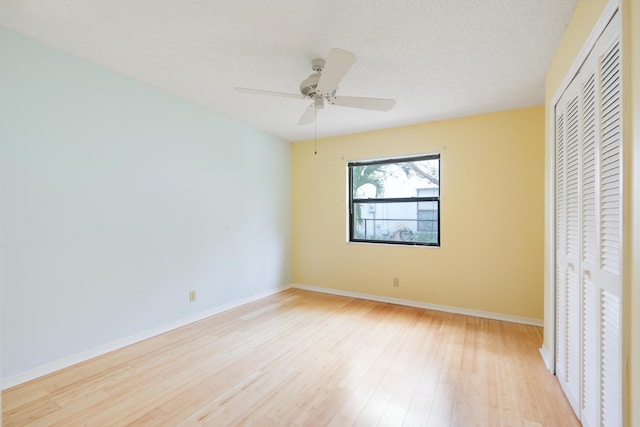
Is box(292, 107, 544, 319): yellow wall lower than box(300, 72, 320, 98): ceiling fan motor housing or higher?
lower

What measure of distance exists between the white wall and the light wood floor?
1.12 ft

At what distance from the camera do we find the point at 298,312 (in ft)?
11.9

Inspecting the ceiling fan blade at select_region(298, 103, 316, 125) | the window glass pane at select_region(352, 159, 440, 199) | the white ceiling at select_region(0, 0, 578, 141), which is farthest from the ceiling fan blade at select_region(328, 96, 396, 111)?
the window glass pane at select_region(352, 159, 440, 199)

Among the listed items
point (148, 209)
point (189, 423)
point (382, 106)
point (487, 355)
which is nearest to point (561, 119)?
point (382, 106)

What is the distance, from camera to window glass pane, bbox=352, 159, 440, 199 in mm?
3922

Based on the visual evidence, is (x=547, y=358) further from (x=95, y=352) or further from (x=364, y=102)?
(x=95, y=352)

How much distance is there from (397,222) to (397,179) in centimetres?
62

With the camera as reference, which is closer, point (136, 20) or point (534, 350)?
point (136, 20)

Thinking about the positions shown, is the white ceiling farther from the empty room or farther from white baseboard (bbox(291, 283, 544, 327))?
white baseboard (bbox(291, 283, 544, 327))

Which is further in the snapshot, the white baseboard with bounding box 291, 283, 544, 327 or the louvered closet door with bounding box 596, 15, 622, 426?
the white baseboard with bounding box 291, 283, 544, 327

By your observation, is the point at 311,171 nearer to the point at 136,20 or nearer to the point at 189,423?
the point at 136,20

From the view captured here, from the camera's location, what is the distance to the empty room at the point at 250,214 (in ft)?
5.34

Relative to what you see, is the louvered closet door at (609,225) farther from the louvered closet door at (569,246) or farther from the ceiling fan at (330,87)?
the ceiling fan at (330,87)

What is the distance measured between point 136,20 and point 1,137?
121 centimetres
